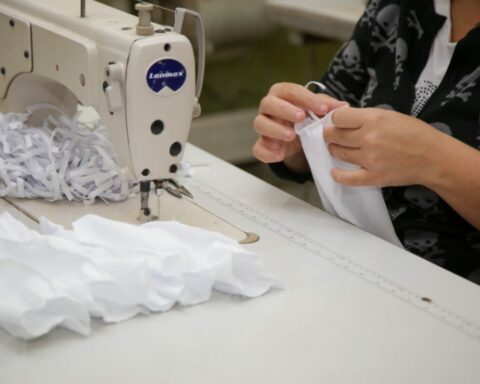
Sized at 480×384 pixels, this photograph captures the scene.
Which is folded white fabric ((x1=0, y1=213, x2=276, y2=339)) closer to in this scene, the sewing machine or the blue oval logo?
the sewing machine

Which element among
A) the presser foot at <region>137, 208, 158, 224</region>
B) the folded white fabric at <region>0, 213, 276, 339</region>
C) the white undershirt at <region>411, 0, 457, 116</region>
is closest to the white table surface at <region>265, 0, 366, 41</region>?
the white undershirt at <region>411, 0, 457, 116</region>

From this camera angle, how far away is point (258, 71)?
418 cm

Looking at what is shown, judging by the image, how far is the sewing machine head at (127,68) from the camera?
1.05 meters

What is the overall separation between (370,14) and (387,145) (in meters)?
0.36

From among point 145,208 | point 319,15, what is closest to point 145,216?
point 145,208

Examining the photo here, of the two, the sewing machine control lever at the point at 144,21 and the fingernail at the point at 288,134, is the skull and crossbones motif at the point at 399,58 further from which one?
the sewing machine control lever at the point at 144,21

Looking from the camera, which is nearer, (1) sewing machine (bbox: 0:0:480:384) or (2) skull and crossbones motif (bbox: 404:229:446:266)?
(1) sewing machine (bbox: 0:0:480:384)

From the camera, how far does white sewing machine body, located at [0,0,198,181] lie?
1.05 metres

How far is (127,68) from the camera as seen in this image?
105 cm

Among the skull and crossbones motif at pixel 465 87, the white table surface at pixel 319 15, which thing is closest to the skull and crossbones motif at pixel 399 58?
the skull and crossbones motif at pixel 465 87

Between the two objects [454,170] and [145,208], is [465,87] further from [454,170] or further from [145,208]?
[145,208]

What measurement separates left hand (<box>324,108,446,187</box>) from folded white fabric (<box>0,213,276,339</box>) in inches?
9.6

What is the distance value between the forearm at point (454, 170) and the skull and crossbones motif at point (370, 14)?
1.10 ft

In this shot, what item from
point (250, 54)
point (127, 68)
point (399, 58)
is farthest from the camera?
point (250, 54)
